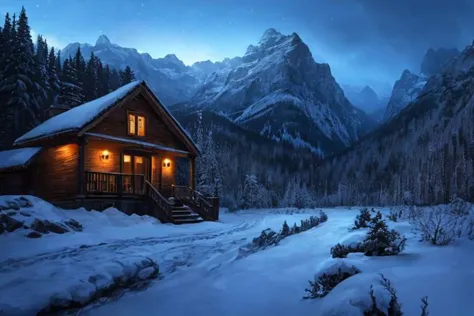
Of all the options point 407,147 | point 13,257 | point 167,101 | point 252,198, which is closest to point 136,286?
point 13,257

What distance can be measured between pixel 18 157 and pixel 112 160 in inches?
225

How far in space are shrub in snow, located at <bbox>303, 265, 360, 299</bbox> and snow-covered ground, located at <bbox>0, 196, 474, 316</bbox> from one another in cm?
19

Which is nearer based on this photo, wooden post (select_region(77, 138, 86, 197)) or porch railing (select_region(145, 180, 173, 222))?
wooden post (select_region(77, 138, 86, 197))

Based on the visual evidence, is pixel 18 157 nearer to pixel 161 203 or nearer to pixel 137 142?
pixel 137 142

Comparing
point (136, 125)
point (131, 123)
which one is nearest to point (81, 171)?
point (131, 123)

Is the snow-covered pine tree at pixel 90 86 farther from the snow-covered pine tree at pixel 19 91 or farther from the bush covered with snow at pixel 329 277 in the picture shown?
the bush covered with snow at pixel 329 277

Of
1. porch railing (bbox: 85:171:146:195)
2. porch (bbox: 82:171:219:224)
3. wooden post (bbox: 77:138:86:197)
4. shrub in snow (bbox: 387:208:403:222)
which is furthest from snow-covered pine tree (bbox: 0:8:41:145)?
shrub in snow (bbox: 387:208:403:222)

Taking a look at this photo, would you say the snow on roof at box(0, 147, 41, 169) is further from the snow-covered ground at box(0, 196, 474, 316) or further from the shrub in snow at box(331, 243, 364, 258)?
the shrub in snow at box(331, 243, 364, 258)

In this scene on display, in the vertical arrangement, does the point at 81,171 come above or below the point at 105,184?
above

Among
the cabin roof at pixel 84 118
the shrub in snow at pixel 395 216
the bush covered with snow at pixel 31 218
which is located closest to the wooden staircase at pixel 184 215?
the bush covered with snow at pixel 31 218

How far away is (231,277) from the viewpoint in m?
6.27

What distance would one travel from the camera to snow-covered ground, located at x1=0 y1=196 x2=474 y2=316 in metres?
4.23

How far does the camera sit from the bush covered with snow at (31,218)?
1017 cm

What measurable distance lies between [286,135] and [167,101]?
3145 inches
